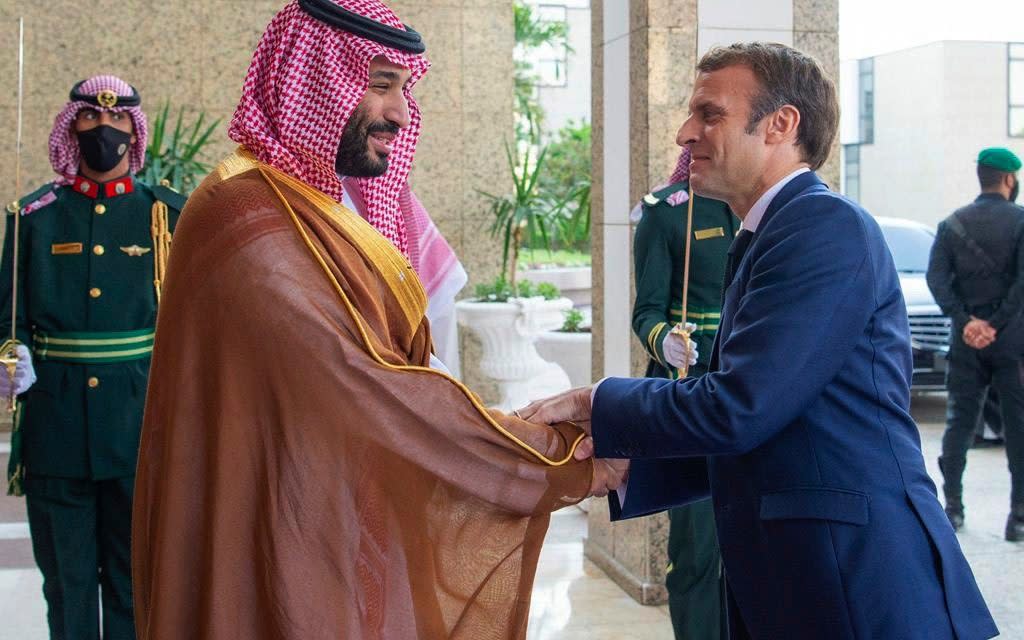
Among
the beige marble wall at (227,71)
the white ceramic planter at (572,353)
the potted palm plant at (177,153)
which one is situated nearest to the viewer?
the potted palm plant at (177,153)

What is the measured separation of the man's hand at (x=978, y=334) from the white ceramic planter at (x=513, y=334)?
3594 millimetres

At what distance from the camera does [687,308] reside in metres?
4.40

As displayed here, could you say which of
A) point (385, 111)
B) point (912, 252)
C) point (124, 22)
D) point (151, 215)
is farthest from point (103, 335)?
point (912, 252)

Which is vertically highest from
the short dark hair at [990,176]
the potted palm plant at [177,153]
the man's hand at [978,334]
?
the potted palm plant at [177,153]

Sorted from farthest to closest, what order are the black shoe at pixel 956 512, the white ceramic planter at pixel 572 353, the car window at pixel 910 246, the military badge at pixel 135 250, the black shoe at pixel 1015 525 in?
the car window at pixel 910 246 → the white ceramic planter at pixel 572 353 → the black shoe at pixel 956 512 → the black shoe at pixel 1015 525 → the military badge at pixel 135 250

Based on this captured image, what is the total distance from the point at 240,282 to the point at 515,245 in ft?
25.9

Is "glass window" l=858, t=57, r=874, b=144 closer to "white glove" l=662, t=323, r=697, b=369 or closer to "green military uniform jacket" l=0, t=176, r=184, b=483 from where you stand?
"white glove" l=662, t=323, r=697, b=369

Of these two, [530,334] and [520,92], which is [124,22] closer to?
[530,334]

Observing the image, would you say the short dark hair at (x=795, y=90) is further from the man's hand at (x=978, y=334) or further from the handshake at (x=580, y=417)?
the man's hand at (x=978, y=334)

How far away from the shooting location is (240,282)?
223cm

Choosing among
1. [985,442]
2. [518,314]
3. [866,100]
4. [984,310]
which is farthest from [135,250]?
[866,100]

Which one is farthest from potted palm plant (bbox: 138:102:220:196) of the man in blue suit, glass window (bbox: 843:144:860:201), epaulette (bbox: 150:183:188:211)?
glass window (bbox: 843:144:860:201)

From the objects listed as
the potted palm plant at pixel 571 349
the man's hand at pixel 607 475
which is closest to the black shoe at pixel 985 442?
the potted palm plant at pixel 571 349

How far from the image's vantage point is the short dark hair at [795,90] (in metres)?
2.40
